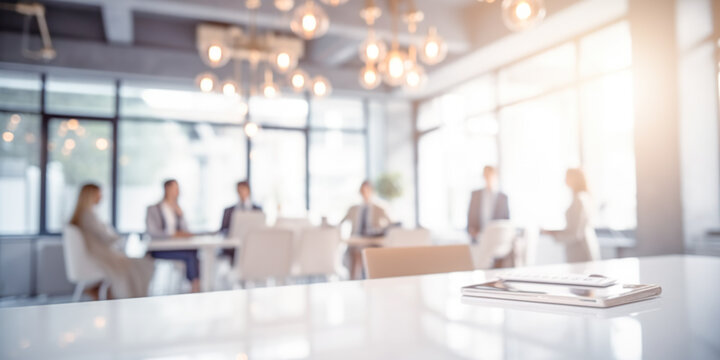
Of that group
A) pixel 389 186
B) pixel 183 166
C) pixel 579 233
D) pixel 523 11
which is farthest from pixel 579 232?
pixel 183 166

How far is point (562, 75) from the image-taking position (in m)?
7.20

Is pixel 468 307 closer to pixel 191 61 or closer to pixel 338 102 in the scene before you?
pixel 191 61

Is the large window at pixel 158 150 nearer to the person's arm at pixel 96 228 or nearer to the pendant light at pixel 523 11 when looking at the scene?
the person's arm at pixel 96 228

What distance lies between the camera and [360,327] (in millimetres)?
928

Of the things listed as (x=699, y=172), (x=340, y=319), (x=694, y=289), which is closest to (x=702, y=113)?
(x=699, y=172)

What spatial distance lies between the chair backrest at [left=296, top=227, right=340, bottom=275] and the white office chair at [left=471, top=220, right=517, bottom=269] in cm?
141

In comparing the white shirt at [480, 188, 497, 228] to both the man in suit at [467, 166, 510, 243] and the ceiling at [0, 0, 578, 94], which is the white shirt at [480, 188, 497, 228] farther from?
the ceiling at [0, 0, 578, 94]

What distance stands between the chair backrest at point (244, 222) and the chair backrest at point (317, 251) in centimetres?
94

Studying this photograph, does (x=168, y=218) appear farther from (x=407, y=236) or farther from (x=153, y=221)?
(x=407, y=236)

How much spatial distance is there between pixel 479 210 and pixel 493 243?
3.06 feet

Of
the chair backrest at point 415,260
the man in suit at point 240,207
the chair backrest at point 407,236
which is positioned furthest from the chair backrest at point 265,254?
the chair backrest at point 415,260

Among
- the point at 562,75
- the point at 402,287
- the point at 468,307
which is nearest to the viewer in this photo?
the point at 468,307

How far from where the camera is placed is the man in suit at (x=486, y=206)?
6078mm

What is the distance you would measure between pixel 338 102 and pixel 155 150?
10.8 ft
